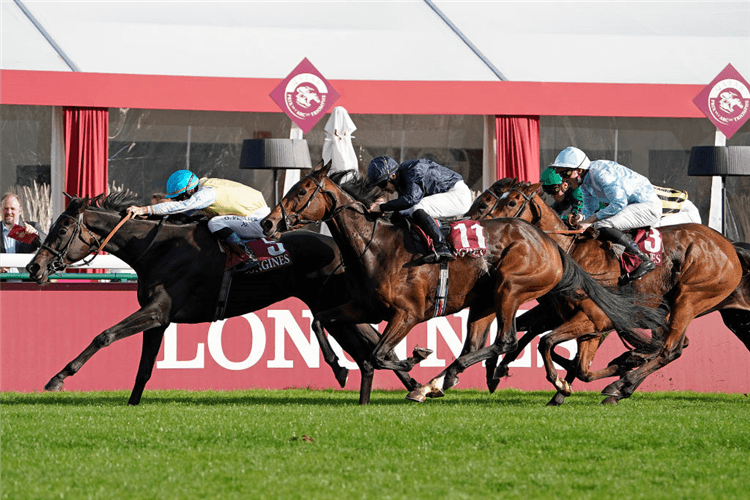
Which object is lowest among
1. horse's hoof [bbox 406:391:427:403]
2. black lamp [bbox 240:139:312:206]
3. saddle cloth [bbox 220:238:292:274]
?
horse's hoof [bbox 406:391:427:403]

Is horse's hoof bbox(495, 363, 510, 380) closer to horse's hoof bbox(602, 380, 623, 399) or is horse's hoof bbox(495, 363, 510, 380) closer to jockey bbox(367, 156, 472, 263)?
horse's hoof bbox(602, 380, 623, 399)

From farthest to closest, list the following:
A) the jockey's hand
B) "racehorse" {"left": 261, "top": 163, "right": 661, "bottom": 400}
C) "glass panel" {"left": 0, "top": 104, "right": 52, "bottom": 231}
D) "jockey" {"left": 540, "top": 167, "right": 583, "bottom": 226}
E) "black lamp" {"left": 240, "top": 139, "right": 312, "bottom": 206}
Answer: "glass panel" {"left": 0, "top": 104, "right": 52, "bottom": 231}
"black lamp" {"left": 240, "top": 139, "right": 312, "bottom": 206}
"jockey" {"left": 540, "top": 167, "right": 583, "bottom": 226}
the jockey's hand
"racehorse" {"left": 261, "top": 163, "right": 661, "bottom": 400}

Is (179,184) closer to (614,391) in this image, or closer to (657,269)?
(614,391)

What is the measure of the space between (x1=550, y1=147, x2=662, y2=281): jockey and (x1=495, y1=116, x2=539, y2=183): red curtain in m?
5.22

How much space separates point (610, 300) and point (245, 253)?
2.88 m

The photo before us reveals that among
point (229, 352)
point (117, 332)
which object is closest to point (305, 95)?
point (229, 352)

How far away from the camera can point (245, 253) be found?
883 centimetres

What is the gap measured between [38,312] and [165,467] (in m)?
5.05

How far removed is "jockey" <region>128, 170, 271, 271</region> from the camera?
8.68m

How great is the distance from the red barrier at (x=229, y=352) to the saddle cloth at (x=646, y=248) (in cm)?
209

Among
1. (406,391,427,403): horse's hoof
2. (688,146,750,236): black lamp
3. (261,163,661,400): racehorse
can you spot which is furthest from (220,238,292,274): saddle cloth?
(688,146,750,236): black lamp

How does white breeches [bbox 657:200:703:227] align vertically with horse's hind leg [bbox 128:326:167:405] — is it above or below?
above

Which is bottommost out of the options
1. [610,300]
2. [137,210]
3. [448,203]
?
[610,300]

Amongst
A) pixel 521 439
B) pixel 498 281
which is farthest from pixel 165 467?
pixel 498 281
